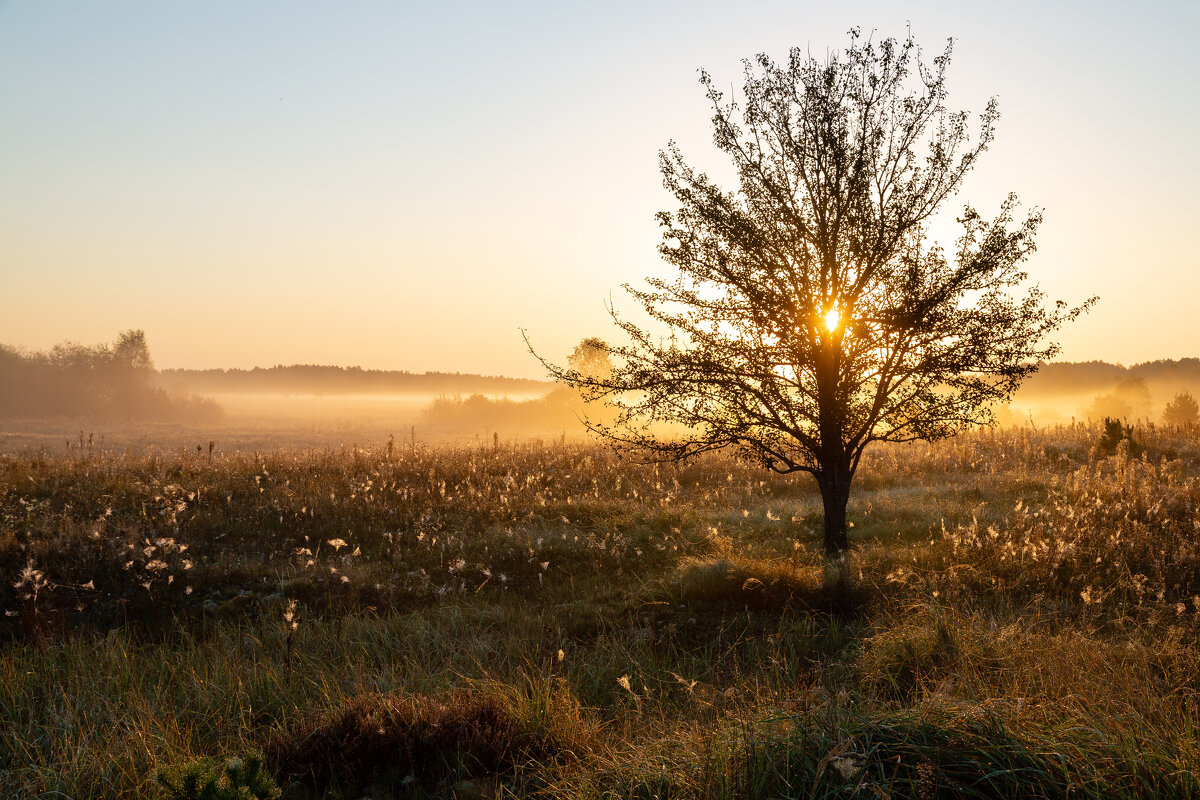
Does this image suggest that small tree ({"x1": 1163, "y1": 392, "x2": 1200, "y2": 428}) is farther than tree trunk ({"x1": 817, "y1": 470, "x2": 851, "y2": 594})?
Yes

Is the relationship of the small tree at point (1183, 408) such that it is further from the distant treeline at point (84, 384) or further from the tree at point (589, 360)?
the distant treeline at point (84, 384)

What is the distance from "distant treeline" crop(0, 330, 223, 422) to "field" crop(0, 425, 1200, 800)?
43553 millimetres

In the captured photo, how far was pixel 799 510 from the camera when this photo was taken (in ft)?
37.1

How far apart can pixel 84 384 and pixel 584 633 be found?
56.5 meters

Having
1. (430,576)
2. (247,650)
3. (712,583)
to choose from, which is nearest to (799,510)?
(712,583)

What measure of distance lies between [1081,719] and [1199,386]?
115727 millimetres

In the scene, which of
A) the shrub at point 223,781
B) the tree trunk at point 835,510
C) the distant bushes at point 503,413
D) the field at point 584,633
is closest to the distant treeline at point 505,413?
the distant bushes at point 503,413

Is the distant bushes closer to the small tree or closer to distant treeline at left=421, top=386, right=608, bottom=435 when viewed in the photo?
distant treeline at left=421, top=386, right=608, bottom=435

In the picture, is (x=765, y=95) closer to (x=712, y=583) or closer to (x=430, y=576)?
(x=712, y=583)

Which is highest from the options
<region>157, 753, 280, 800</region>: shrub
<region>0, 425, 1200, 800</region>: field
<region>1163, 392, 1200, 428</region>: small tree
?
<region>1163, 392, 1200, 428</region>: small tree

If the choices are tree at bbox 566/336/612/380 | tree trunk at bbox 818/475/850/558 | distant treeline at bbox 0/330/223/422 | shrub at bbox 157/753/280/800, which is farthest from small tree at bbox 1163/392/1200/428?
distant treeline at bbox 0/330/223/422

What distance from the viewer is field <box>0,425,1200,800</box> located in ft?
10.4

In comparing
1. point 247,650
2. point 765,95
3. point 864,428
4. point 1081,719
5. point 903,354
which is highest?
point 765,95

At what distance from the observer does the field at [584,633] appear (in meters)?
3.17
